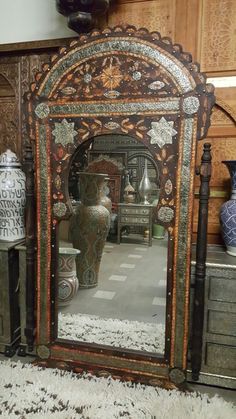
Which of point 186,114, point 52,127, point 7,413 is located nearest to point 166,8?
point 186,114

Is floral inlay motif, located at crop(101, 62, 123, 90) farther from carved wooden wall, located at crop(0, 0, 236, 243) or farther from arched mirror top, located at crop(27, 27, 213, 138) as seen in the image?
carved wooden wall, located at crop(0, 0, 236, 243)

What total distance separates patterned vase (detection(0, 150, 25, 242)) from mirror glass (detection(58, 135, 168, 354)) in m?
0.31

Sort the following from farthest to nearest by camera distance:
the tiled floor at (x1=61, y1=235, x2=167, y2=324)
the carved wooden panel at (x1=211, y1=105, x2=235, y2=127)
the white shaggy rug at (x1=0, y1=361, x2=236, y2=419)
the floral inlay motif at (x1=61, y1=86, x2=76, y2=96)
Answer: the carved wooden panel at (x1=211, y1=105, x2=235, y2=127) → the tiled floor at (x1=61, y1=235, x2=167, y2=324) → the floral inlay motif at (x1=61, y1=86, x2=76, y2=96) → the white shaggy rug at (x1=0, y1=361, x2=236, y2=419)

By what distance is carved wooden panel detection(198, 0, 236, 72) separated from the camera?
6.35 feet

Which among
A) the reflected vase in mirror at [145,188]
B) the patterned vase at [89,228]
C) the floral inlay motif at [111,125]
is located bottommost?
the patterned vase at [89,228]

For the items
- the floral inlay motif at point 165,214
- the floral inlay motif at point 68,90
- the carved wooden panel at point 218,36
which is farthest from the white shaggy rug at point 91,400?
the carved wooden panel at point 218,36

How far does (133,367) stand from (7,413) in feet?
2.20

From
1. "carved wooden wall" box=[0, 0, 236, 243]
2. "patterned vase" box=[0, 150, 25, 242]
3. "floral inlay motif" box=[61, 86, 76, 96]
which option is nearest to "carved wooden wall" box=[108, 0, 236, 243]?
"carved wooden wall" box=[0, 0, 236, 243]

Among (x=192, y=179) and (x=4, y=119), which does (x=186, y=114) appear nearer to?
(x=192, y=179)

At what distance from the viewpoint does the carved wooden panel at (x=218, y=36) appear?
1.94 m

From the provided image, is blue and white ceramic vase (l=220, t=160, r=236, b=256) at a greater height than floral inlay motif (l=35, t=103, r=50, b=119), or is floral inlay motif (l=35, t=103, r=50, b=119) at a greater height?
floral inlay motif (l=35, t=103, r=50, b=119)

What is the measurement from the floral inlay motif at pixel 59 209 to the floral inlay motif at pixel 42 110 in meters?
0.49

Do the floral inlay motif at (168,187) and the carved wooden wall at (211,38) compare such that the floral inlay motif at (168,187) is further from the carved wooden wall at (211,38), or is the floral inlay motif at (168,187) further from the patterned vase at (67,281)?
the patterned vase at (67,281)

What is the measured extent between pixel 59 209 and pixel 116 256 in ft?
1.43
